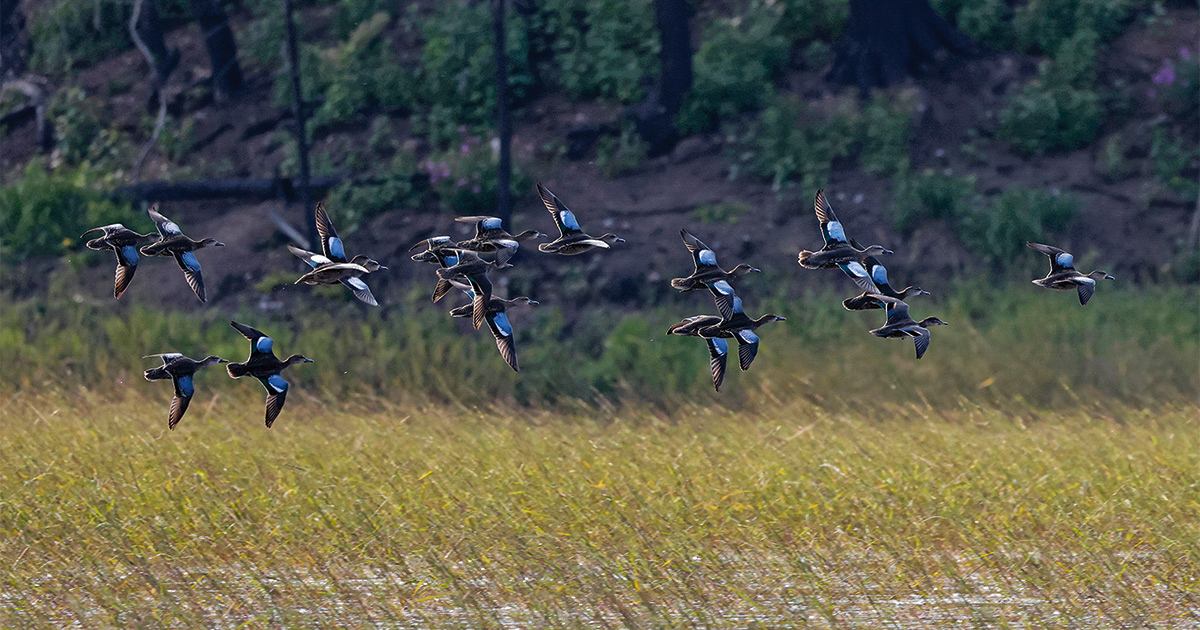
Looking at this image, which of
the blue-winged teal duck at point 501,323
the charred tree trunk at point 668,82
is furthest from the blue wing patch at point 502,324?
the charred tree trunk at point 668,82

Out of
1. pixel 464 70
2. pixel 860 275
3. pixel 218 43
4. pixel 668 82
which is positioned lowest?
pixel 668 82

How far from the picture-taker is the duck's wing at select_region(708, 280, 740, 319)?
4359mm

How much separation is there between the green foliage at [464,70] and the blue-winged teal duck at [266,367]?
39.2 ft

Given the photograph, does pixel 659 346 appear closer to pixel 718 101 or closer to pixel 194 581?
pixel 718 101

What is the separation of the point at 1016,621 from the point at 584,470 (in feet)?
9.38

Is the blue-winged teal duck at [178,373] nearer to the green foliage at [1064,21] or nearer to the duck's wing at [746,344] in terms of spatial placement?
the duck's wing at [746,344]

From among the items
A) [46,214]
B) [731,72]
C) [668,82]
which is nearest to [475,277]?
[668,82]

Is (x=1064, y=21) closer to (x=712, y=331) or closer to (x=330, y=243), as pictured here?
(x=712, y=331)

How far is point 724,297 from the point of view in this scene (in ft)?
14.4

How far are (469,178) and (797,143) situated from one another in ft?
12.7

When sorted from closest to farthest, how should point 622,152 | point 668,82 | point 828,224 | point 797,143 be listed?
point 828,224 < point 797,143 < point 622,152 < point 668,82

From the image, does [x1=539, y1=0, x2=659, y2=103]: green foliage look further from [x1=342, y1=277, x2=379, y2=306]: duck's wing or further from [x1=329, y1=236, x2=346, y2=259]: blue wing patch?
[x1=342, y1=277, x2=379, y2=306]: duck's wing

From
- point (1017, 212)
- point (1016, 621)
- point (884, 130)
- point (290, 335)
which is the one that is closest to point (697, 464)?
point (1016, 621)

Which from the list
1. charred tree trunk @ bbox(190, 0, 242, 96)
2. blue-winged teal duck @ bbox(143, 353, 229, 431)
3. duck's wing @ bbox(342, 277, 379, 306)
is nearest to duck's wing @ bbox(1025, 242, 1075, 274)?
duck's wing @ bbox(342, 277, 379, 306)
